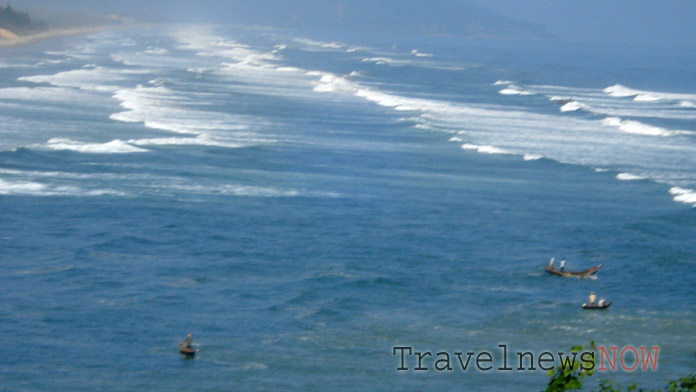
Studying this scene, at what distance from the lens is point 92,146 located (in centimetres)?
4897

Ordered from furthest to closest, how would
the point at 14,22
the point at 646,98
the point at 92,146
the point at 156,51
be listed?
1. the point at 14,22
2. the point at 156,51
3. the point at 646,98
4. the point at 92,146

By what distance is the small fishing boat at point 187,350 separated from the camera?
79.6 ft

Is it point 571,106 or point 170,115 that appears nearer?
point 170,115

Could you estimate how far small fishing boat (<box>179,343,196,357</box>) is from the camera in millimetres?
24250

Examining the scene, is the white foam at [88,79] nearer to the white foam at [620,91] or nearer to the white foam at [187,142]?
the white foam at [187,142]

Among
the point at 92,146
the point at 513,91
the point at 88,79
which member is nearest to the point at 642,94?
the point at 513,91

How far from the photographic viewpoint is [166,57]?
117 m

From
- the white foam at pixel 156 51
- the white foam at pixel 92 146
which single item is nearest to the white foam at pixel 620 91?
the white foam at pixel 156 51

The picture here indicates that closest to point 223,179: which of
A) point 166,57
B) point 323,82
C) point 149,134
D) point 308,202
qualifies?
point 308,202

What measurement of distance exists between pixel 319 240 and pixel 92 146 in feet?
60.4

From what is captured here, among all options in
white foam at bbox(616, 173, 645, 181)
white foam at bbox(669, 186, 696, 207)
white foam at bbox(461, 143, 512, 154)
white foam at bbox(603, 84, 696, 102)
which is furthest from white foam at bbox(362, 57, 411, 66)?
white foam at bbox(669, 186, 696, 207)

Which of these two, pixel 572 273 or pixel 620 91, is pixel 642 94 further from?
pixel 572 273

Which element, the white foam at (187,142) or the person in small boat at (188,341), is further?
the white foam at (187,142)

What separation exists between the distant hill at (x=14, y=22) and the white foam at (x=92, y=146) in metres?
94.2
